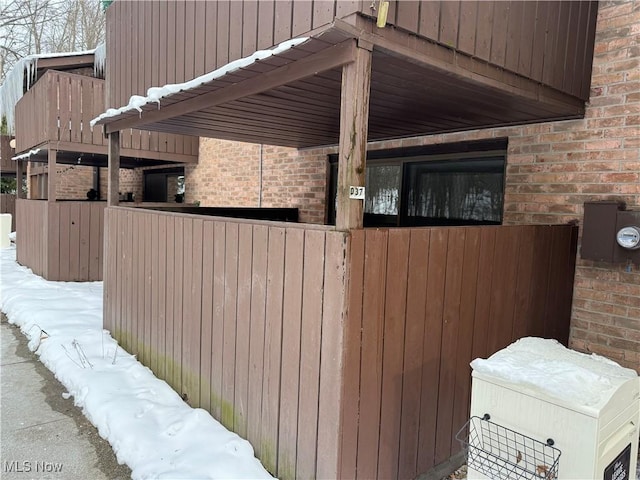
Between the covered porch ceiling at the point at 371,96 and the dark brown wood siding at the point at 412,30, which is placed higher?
the dark brown wood siding at the point at 412,30

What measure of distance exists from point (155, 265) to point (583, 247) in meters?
3.55

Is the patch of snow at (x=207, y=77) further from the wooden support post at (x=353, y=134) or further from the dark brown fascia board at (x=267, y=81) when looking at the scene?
the wooden support post at (x=353, y=134)

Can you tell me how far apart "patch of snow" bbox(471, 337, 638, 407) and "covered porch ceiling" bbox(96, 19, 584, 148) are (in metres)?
1.56

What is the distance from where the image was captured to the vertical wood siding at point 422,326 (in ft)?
7.35

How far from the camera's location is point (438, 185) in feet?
15.4

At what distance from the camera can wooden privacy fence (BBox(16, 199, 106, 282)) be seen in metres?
7.82

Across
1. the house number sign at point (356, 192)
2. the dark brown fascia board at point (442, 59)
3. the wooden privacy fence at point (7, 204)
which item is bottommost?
the wooden privacy fence at point (7, 204)

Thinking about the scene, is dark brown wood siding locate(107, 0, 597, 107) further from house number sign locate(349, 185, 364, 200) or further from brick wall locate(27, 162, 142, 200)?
brick wall locate(27, 162, 142, 200)

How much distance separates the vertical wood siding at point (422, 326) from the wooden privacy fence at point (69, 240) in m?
7.24

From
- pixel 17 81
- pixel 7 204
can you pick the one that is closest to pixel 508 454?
pixel 17 81

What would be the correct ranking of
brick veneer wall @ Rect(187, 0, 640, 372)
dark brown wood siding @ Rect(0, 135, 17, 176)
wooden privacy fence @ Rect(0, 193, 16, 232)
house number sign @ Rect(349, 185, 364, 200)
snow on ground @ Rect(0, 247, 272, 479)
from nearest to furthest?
house number sign @ Rect(349, 185, 364, 200) < snow on ground @ Rect(0, 247, 272, 479) < brick veneer wall @ Rect(187, 0, 640, 372) < dark brown wood siding @ Rect(0, 135, 17, 176) < wooden privacy fence @ Rect(0, 193, 16, 232)

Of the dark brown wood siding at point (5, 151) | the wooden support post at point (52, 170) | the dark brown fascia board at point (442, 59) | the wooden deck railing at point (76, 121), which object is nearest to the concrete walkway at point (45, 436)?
the dark brown fascia board at point (442, 59)

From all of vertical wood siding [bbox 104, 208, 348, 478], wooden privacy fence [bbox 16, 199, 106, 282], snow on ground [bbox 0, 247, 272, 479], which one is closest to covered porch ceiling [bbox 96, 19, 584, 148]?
vertical wood siding [bbox 104, 208, 348, 478]

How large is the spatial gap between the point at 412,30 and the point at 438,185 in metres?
2.57
